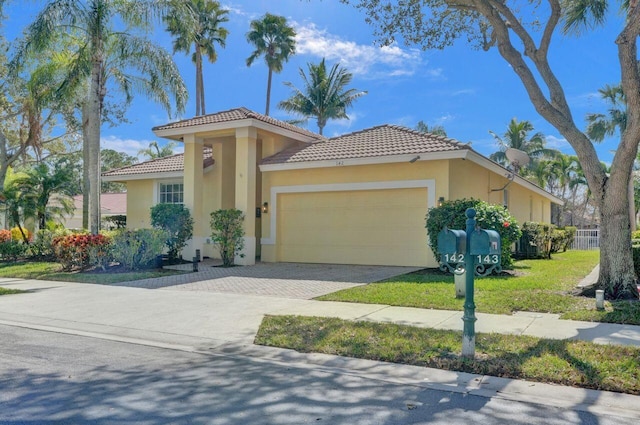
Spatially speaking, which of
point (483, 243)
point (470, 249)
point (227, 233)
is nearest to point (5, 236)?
point (227, 233)

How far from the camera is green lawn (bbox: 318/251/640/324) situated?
8.18 m

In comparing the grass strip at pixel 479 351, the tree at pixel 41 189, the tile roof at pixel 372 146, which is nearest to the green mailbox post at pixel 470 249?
the grass strip at pixel 479 351

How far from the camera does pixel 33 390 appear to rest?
4.90 metres

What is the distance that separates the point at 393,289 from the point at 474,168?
791 centimetres

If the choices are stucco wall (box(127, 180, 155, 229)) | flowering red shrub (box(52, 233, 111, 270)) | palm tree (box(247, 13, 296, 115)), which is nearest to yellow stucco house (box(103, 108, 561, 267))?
stucco wall (box(127, 180, 155, 229))

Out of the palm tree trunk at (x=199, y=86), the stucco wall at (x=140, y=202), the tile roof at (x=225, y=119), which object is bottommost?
the stucco wall at (x=140, y=202)

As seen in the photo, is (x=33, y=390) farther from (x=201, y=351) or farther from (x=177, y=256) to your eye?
(x=177, y=256)

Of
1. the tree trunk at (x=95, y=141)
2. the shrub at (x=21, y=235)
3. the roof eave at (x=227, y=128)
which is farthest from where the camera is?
the shrub at (x=21, y=235)

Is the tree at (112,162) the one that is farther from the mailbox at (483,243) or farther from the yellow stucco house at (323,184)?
the mailbox at (483,243)

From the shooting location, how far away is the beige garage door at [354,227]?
1558 centimetres

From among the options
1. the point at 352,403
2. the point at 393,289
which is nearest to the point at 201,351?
the point at 352,403

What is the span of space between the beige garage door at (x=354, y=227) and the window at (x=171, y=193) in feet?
15.6

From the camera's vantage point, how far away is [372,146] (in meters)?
16.7

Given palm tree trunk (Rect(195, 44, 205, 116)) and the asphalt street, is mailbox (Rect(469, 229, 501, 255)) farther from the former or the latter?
palm tree trunk (Rect(195, 44, 205, 116))
